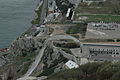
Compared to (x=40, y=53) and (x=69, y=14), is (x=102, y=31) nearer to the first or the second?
(x=40, y=53)

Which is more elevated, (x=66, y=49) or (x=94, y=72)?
(x=94, y=72)

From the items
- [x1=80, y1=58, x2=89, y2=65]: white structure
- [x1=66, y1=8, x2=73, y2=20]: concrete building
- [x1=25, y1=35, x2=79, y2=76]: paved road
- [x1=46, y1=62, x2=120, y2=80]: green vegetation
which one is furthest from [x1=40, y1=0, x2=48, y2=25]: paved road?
[x1=46, y1=62, x2=120, y2=80]: green vegetation

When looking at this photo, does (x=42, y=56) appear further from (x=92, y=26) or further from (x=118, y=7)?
(x=118, y=7)

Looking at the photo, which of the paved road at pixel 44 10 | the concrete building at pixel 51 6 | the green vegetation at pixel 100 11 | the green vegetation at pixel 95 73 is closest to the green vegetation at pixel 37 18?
the paved road at pixel 44 10

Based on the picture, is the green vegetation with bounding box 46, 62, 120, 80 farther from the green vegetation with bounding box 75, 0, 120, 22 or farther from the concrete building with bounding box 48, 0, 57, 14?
the concrete building with bounding box 48, 0, 57, 14

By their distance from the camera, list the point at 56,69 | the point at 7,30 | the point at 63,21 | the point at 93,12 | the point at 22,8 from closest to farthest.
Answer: the point at 56,69, the point at 63,21, the point at 93,12, the point at 7,30, the point at 22,8

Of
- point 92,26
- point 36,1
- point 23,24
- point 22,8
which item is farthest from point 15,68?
point 36,1

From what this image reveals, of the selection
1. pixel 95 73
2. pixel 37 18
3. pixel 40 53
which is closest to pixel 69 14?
pixel 37 18

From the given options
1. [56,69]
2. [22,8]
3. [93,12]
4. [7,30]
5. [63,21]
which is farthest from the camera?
[22,8]
